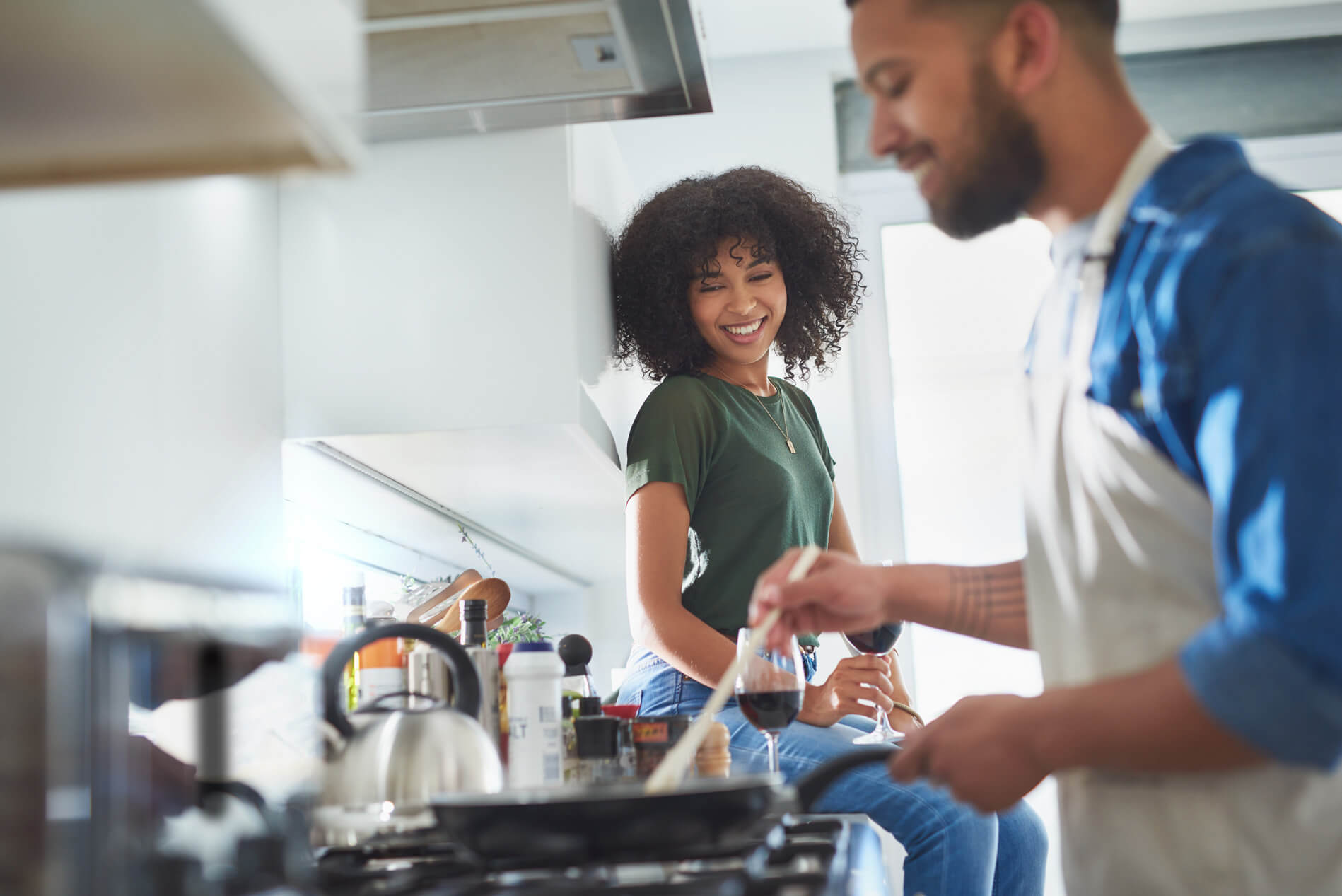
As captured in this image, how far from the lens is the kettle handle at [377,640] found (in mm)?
1049

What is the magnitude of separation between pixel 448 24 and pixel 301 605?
3.83 feet

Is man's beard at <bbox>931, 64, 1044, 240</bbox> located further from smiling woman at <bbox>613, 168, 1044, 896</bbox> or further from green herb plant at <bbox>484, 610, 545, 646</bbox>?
green herb plant at <bbox>484, 610, 545, 646</bbox>

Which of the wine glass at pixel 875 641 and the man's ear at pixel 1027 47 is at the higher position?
the man's ear at pixel 1027 47

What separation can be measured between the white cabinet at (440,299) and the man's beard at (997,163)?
583mm

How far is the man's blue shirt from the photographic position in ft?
2.32

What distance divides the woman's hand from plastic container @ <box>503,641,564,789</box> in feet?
1.43

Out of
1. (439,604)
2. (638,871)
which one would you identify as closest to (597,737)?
(638,871)

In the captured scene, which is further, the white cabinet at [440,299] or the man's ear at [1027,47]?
the white cabinet at [440,299]

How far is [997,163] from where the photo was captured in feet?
3.40

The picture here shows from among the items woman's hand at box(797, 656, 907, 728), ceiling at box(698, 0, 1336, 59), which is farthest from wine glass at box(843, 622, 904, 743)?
ceiling at box(698, 0, 1336, 59)

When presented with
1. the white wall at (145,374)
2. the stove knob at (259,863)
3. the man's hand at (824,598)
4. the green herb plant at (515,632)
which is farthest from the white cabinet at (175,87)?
the green herb plant at (515,632)

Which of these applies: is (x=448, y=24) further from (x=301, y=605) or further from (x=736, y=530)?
(x=301, y=605)

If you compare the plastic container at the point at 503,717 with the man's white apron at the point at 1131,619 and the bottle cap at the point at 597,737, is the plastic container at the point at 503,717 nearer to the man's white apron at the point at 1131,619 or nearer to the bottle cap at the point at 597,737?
the bottle cap at the point at 597,737

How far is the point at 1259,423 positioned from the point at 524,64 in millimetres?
840
